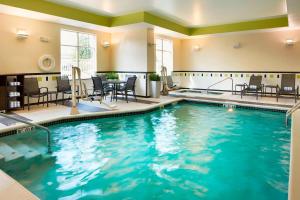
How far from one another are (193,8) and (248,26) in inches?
127

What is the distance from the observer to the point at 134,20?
27.0 feet

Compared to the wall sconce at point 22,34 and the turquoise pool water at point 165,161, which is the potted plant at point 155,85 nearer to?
the turquoise pool water at point 165,161

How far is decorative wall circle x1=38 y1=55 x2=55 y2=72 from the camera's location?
7753 mm

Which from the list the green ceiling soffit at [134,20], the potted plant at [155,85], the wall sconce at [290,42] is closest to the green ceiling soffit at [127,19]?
the green ceiling soffit at [134,20]

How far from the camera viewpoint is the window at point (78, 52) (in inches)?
343

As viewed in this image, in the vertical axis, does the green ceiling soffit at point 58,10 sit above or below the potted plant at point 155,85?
above

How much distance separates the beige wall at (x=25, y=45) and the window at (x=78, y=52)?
1.04 feet

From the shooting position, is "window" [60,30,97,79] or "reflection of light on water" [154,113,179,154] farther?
"window" [60,30,97,79]

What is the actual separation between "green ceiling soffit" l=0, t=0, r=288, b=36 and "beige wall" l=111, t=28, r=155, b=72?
0.83 metres

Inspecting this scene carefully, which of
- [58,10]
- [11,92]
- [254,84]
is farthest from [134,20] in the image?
[254,84]

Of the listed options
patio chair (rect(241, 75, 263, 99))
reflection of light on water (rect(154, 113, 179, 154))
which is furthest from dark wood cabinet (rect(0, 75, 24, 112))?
patio chair (rect(241, 75, 263, 99))

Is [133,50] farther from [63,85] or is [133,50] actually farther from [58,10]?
[58,10]

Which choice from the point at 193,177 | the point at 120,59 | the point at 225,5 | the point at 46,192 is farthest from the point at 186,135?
the point at 120,59

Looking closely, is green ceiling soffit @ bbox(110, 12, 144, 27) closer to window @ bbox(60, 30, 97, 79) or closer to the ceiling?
the ceiling
